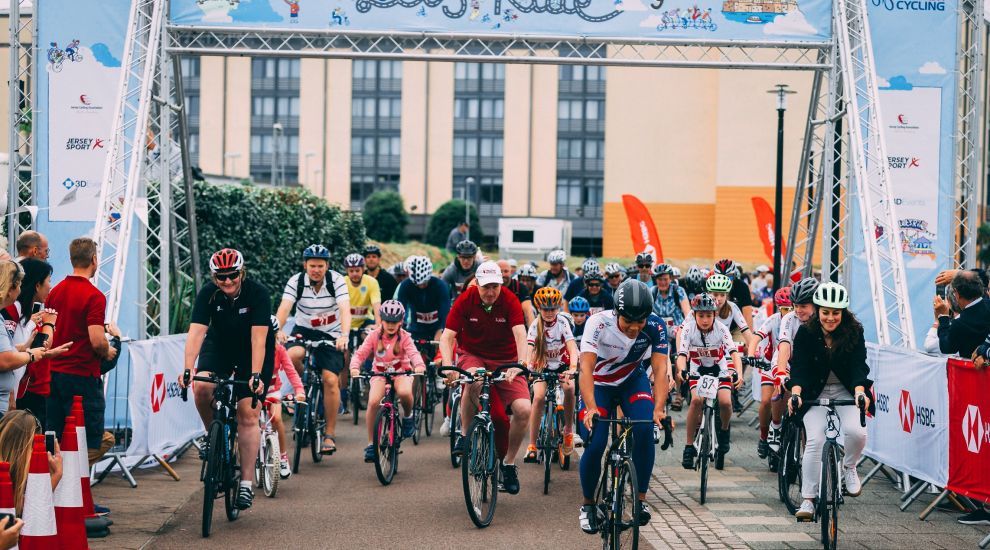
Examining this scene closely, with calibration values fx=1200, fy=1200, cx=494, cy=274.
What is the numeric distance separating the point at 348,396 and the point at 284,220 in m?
7.79

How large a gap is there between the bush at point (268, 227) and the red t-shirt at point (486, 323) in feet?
36.7

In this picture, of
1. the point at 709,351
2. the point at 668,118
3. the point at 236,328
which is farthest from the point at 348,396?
the point at 668,118

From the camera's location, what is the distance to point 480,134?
86562 millimetres

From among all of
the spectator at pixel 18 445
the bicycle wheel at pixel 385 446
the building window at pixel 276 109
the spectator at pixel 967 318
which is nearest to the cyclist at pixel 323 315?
the bicycle wheel at pixel 385 446

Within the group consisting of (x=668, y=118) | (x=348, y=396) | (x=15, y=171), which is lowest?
(x=348, y=396)

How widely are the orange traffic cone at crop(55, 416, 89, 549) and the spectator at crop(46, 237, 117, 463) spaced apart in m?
1.45

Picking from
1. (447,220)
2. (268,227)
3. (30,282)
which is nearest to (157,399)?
(30,282)

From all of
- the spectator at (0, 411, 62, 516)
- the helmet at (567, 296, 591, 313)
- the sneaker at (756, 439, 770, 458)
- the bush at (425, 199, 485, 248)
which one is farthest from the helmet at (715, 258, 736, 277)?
the bush at (425, 199, 485, 248)

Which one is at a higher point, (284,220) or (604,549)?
(284,220)

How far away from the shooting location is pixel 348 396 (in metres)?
16.7

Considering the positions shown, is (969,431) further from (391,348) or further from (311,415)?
(311,415)

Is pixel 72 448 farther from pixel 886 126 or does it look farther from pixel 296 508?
pixel 886 126

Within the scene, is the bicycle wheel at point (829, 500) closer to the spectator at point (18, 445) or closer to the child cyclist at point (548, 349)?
the child cyclist at point (548, 349)

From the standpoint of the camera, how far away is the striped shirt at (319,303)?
39.5ft
